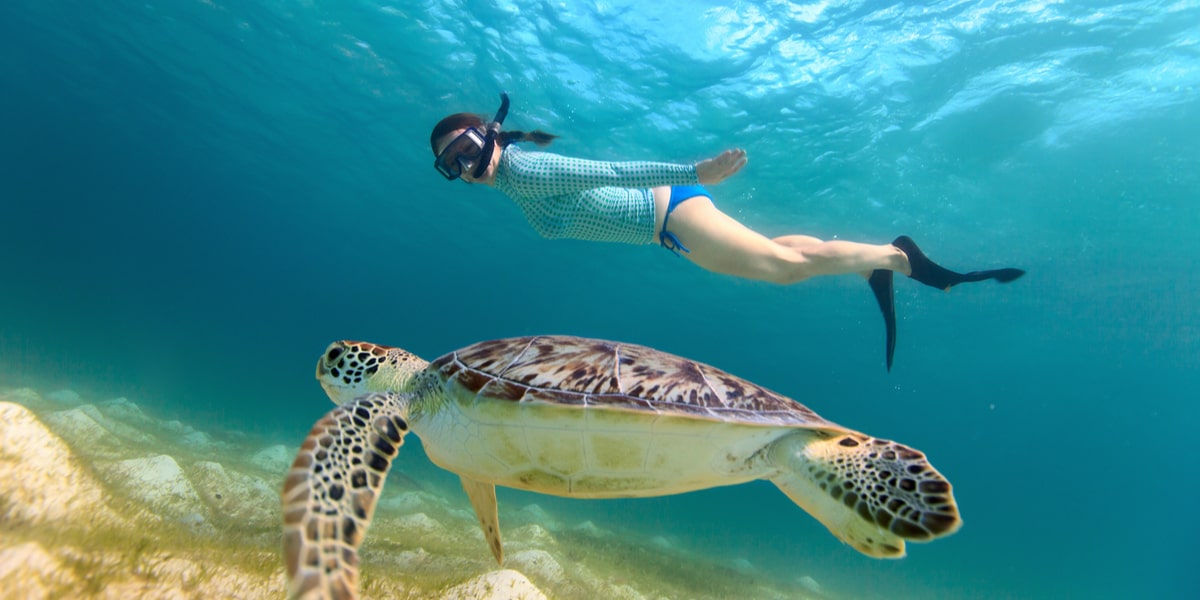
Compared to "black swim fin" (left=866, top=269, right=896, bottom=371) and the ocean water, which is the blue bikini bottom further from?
the ocean water

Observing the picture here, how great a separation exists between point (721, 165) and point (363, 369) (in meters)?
3.19

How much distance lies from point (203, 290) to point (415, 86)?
73.9 metres

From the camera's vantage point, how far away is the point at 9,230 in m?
52.8

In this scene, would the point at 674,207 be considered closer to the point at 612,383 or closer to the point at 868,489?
the point at 612,383

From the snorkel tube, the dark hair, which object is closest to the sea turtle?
the snorkel tube

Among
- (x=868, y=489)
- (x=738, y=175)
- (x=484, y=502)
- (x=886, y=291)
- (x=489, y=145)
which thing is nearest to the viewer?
(x=868, y=489)

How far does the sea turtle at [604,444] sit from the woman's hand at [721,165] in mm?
2187

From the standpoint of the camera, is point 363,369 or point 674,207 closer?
point 363,369

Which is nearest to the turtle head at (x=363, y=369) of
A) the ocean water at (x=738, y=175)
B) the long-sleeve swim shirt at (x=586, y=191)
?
the long-sleeve swim shirt at (x=586, y=191)

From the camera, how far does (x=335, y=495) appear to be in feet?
5.12

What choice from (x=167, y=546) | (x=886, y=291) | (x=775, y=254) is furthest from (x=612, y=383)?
(x=886, y=291)

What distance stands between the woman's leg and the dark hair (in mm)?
1589

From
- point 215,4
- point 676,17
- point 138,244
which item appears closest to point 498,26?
point 676,17

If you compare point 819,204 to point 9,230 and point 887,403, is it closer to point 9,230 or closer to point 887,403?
point 887,403
